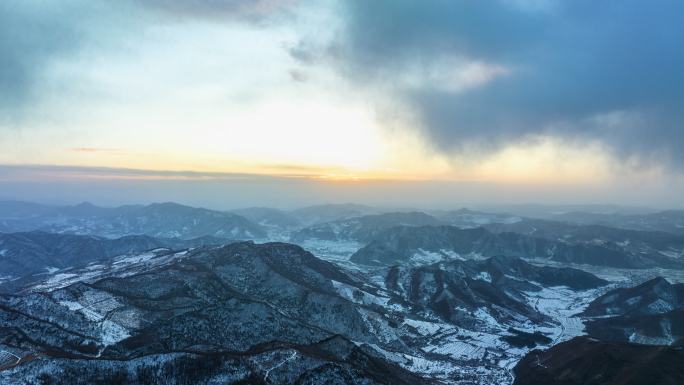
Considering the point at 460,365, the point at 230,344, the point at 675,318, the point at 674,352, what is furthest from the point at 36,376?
the point at 675,318

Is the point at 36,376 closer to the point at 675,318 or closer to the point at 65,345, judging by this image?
the point at 65,345

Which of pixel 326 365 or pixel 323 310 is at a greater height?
pixel 326 365

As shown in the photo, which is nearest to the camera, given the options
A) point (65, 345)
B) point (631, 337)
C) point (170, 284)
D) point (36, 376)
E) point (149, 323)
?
point (36, 376)

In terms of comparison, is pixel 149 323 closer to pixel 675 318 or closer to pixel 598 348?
pixel 598 348

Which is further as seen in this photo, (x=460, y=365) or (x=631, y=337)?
(x=631, y=337)

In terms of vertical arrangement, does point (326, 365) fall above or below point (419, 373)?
above

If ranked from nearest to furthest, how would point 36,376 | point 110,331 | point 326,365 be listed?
1. point 36,376
2. point 326,365
3. point 110,331

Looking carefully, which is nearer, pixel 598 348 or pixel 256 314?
pixel 598 348

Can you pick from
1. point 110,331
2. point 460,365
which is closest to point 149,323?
point 110,331

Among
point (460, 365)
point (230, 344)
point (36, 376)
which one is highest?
point (36, 376)
